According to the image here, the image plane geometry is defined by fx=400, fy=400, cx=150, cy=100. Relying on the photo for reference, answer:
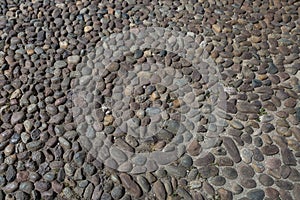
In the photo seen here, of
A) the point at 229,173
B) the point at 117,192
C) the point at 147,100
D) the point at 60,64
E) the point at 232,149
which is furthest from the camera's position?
the point at 60,64

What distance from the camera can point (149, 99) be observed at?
3117 millimetres

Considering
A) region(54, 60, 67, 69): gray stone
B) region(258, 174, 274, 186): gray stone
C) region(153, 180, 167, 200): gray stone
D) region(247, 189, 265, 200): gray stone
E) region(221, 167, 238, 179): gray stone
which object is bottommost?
region(153, 180, 167, 200): gray stone

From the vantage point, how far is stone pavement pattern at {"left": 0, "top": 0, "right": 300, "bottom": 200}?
2617 mm

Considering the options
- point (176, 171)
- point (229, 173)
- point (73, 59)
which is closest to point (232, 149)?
point (229, 173)

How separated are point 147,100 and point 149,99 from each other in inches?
0.8

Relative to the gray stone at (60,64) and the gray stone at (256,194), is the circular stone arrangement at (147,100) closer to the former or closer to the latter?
the gray stone at (60,64)

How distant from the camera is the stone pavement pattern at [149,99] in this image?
→ 2.62 meters

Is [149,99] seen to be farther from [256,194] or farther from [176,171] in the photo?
[256,194]

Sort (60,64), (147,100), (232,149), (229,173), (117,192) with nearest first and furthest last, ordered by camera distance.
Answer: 1. (117,192)
2. (229,173)
3. (232,149)
4. (147,100)
5. (60,64)

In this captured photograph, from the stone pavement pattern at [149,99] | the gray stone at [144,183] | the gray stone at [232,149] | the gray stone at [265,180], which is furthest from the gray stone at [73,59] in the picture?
the gray stone at [265,180]

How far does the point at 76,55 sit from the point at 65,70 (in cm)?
20

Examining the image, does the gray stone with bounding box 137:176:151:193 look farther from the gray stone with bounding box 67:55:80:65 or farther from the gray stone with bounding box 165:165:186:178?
the gray stone with bounding box 67:55:80:65

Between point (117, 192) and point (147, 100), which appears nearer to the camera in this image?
point (117, 192)

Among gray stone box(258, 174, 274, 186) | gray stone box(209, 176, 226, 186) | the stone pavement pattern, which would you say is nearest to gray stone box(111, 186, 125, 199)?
the stone pavement pattern
